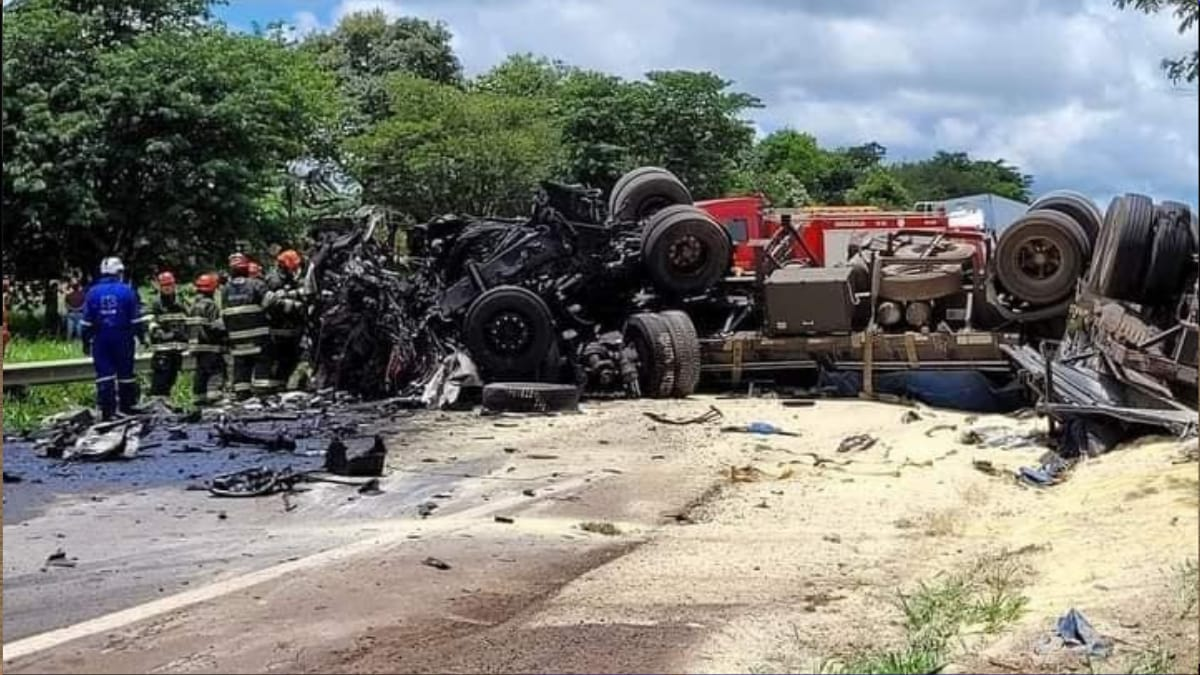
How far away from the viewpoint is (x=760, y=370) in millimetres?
13062

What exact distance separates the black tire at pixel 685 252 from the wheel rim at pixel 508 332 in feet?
5.12

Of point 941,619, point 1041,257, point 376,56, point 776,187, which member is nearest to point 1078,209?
point 1041,257

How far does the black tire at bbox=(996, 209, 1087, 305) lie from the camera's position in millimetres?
12172

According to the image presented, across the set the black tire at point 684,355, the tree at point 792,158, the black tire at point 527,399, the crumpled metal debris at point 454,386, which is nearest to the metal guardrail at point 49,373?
the crumpled metal debris at point 454,386

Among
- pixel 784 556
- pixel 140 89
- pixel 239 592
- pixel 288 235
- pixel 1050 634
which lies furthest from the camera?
pixel 288 235

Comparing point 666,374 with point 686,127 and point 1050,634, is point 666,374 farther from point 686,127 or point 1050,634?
point 686,127

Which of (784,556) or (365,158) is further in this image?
(365,158)

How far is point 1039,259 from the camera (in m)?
12.3

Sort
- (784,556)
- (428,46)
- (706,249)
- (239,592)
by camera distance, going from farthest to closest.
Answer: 1. (428,46)
2. (706,249)
3. (784,556)
4. (239,592)

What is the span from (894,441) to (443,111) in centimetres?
2437

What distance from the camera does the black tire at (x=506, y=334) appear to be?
1233 centimetres

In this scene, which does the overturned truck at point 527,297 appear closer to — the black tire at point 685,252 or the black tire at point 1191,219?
the black tire at point 685,252

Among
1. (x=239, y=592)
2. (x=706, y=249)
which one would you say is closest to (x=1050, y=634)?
(x=239, y=592)

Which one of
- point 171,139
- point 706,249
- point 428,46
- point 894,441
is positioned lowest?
point 894,441
